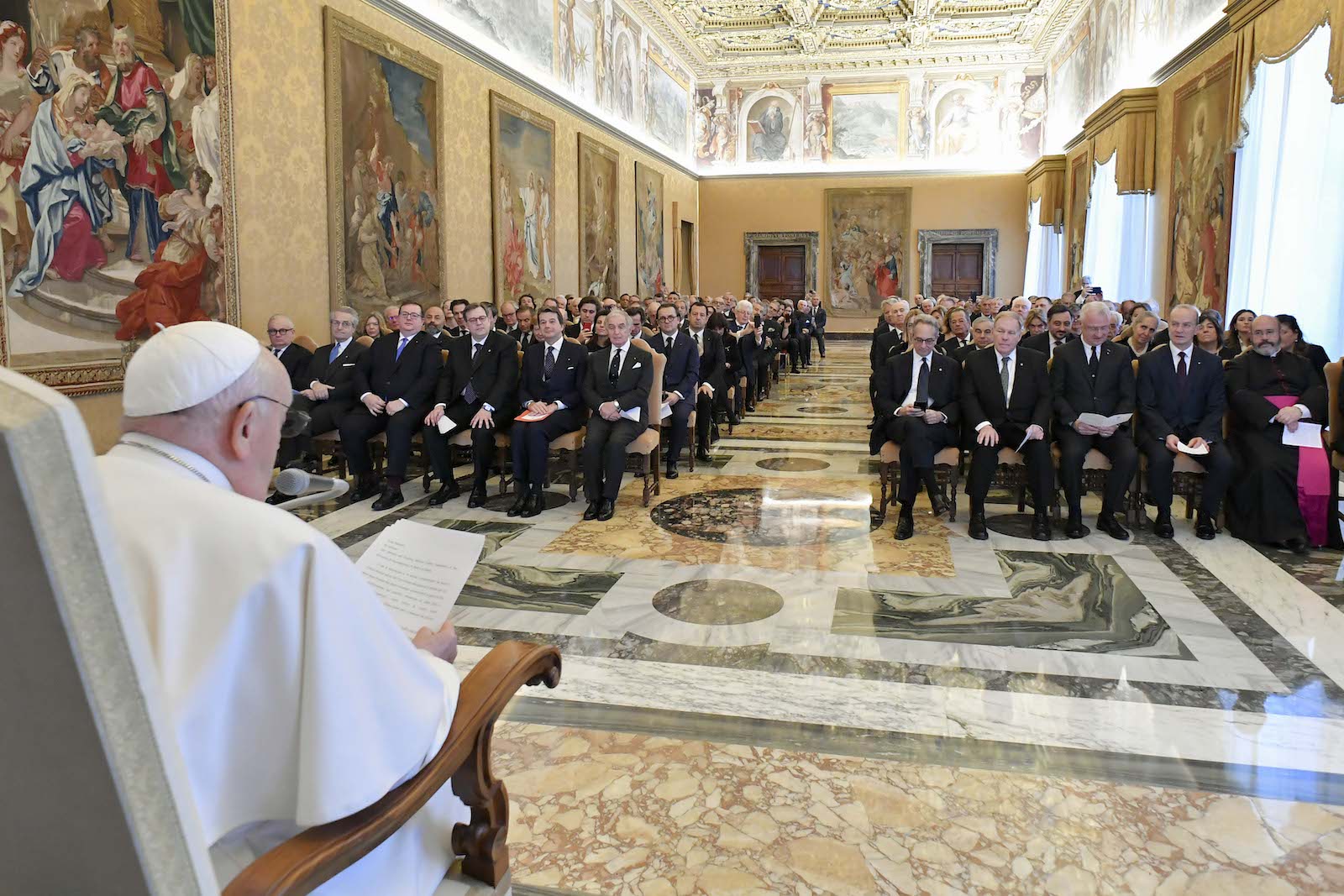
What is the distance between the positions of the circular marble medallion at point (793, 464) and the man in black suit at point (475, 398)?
277 centimetres

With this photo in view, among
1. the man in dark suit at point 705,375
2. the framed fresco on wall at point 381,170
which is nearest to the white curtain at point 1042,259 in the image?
the man in dark suit at point 705,375

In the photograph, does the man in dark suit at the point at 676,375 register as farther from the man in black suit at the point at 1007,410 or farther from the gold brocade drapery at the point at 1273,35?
the gold brocade drapery at the point at 1273,35

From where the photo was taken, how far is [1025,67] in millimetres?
25000

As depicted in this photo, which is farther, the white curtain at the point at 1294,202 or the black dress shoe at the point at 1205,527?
the white curtain at the point at 1294,202

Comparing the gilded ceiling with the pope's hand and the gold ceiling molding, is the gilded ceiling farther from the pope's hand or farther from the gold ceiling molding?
the pope's hand

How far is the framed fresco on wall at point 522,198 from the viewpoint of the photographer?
13.3 meters

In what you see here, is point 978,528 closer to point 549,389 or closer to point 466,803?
point 549,389

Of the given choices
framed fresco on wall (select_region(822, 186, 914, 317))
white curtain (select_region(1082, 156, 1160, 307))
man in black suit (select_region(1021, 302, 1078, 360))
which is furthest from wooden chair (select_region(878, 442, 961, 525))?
framed fresco on wall (select_region(822, 186, 914, 317))

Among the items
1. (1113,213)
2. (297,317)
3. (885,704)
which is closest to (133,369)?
(885,704)

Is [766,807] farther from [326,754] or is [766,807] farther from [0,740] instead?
[0,740]

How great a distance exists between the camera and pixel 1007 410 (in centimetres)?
664

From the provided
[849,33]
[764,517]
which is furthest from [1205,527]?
[849,33]

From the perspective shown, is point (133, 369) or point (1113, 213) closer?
point (133, 369)

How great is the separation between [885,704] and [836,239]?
2490 centimetres
